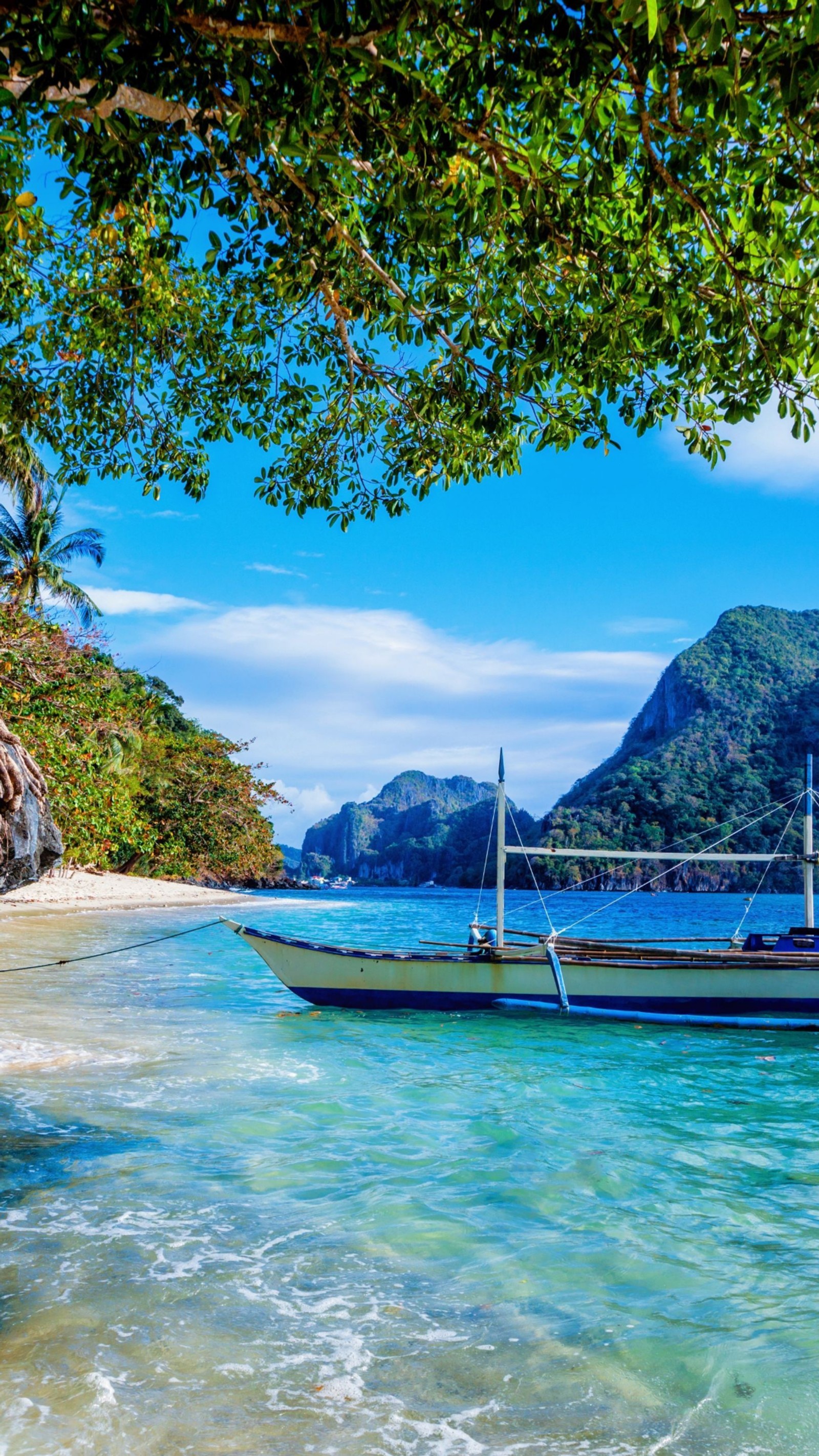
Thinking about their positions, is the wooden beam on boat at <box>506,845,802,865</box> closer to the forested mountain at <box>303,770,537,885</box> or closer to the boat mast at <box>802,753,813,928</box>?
the boat mast at <box>802,753,813,928</box>

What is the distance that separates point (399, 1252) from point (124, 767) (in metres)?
25.8

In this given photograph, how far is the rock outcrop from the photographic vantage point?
10.2m

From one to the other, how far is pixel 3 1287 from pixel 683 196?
17.7 ft

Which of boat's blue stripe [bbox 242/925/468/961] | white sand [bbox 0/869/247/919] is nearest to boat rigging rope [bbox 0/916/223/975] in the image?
boat's blue stripe [bbox 242/925/468/961]

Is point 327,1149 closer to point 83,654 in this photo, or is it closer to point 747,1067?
point 747,1067

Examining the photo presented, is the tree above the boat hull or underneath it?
above

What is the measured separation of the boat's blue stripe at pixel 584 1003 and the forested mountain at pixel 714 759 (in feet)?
73.8

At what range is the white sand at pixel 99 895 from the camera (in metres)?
24.5

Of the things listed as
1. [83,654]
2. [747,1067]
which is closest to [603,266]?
[747,1067]

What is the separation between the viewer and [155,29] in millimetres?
3389

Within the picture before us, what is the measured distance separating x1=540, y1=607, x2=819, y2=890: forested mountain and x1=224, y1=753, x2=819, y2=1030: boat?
2261cm

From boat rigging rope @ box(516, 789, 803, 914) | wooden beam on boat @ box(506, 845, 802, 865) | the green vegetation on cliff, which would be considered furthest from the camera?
the green vegetation on cliff

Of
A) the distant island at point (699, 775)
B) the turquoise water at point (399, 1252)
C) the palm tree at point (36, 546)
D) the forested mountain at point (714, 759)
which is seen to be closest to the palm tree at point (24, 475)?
the palm tree at point (36, 546)

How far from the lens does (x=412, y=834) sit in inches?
5960
